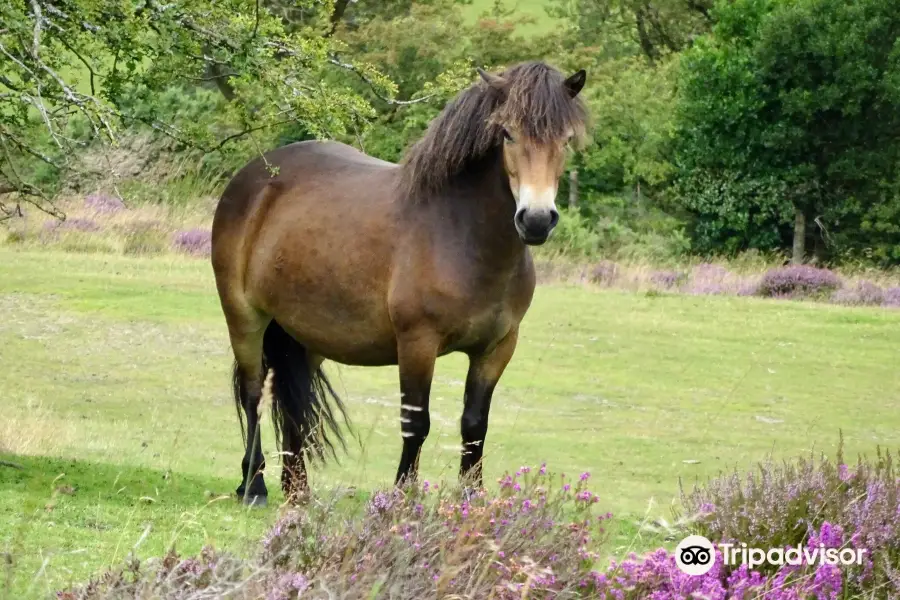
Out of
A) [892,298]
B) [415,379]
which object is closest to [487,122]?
[415,379]

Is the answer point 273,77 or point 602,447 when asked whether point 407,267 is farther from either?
point 602,447

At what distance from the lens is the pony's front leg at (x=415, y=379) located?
6.04m

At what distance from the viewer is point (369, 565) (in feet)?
12.3

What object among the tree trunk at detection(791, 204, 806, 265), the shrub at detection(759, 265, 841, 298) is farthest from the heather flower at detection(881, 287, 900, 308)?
the tree trunk at detection(791, 204, 806, 265)

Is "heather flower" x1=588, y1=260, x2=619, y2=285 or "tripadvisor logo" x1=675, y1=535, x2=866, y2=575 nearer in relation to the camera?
"tripadvisor logo" x1=675, y1=535, x2=866, y2=575

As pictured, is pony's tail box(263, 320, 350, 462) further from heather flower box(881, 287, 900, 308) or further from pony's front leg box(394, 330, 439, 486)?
heather flower box(881, 287, 900, 308)

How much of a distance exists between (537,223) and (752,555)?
5.36ft

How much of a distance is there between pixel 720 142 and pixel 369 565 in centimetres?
2723

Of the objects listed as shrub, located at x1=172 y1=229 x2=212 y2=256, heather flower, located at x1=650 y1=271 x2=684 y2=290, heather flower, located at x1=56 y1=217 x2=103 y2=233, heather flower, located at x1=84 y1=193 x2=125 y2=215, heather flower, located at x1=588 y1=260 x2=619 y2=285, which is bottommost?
heather flower, located at x1=650 y1=271 x2=684 y2=290

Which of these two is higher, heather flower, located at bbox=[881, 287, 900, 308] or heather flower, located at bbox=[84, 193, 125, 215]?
heather flower, located at bbox=[84, 193, 125, 215]

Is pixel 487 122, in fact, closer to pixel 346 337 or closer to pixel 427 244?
pixel 427 244

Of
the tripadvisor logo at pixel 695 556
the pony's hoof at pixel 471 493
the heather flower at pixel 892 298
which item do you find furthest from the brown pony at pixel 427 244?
the heather flower at pixel 892 298

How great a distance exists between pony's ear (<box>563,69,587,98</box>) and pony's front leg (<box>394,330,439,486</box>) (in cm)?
134

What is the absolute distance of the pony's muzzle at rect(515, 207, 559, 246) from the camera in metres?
5.34
